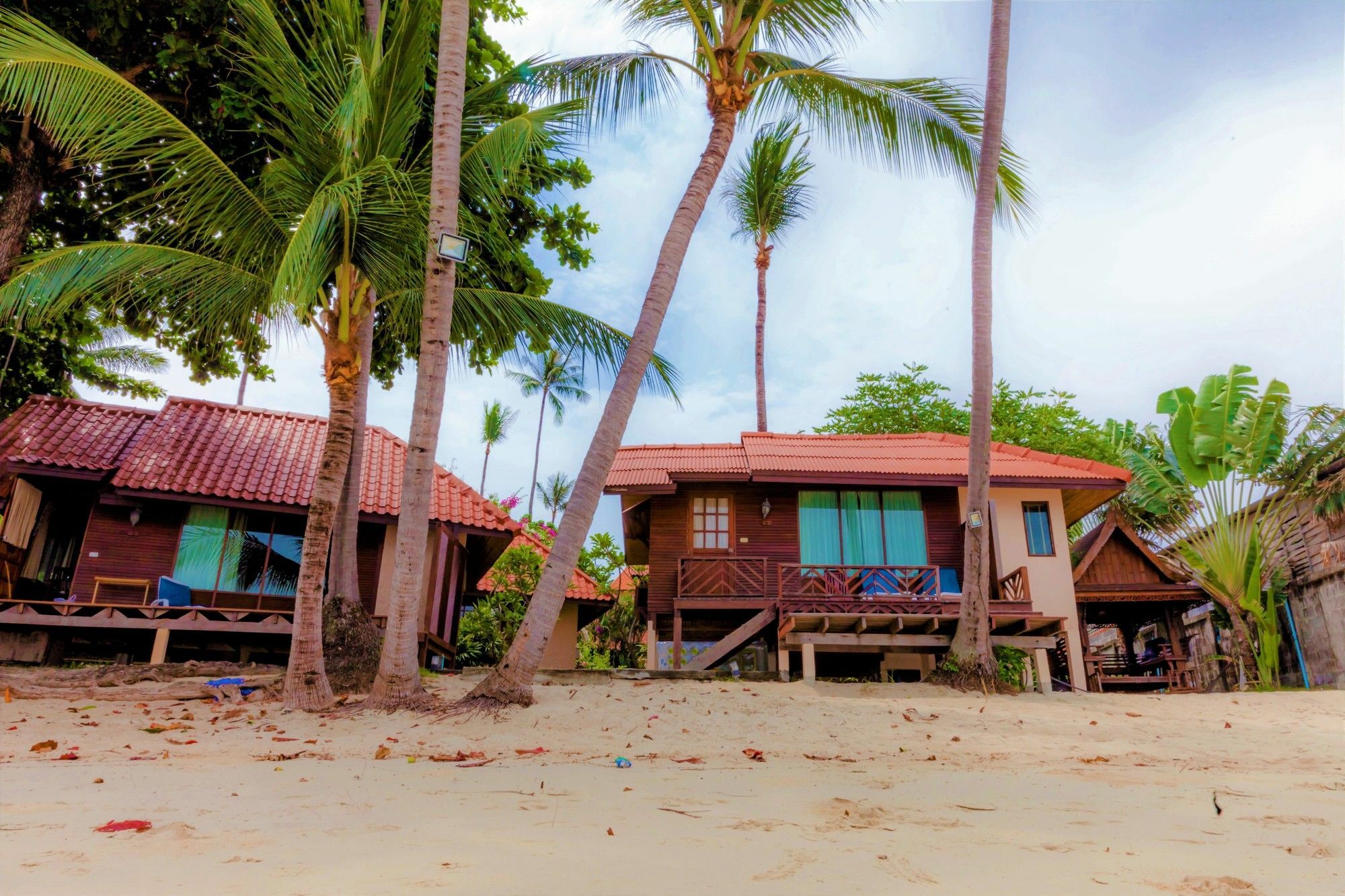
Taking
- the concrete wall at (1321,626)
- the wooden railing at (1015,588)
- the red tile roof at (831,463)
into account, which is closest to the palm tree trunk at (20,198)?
the red tile roof at (831,463)

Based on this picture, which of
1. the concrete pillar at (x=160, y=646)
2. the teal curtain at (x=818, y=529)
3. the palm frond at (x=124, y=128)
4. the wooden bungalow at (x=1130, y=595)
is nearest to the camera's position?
the palm frond at (x=124, y=128)

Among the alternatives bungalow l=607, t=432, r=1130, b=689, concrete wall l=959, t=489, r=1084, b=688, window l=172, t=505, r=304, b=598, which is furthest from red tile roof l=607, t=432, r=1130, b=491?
window l=172, t=505, r=304, b=598

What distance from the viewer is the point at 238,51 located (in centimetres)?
1079

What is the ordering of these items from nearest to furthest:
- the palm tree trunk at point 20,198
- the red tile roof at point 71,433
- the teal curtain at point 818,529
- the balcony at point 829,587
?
the palm tree trunk at point 20,198, the red tile roof at point 71,433, the balcony at point 829,587, the teal curtain at point 818,529

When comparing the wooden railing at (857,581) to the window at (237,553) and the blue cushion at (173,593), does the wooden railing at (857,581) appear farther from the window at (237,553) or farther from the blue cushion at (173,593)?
the blue cushion at (173,593)

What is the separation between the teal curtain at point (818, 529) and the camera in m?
14.6

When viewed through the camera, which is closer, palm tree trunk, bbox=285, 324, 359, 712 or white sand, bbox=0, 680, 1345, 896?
white sand, bbox=0, 680, 1345, 896

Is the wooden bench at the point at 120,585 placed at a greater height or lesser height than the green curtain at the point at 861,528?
lesser

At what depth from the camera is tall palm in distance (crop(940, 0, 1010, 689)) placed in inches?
Answer: 413

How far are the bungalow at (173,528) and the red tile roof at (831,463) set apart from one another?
285cm

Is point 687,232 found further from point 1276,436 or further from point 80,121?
point 1276,436

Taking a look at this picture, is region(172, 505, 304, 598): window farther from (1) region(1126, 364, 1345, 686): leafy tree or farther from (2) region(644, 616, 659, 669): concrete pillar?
(1) region(1126, 364, 1345, 686): leafy tree

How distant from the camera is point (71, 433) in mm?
12461

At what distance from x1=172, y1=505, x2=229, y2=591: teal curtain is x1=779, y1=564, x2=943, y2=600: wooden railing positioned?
28.8 ft
